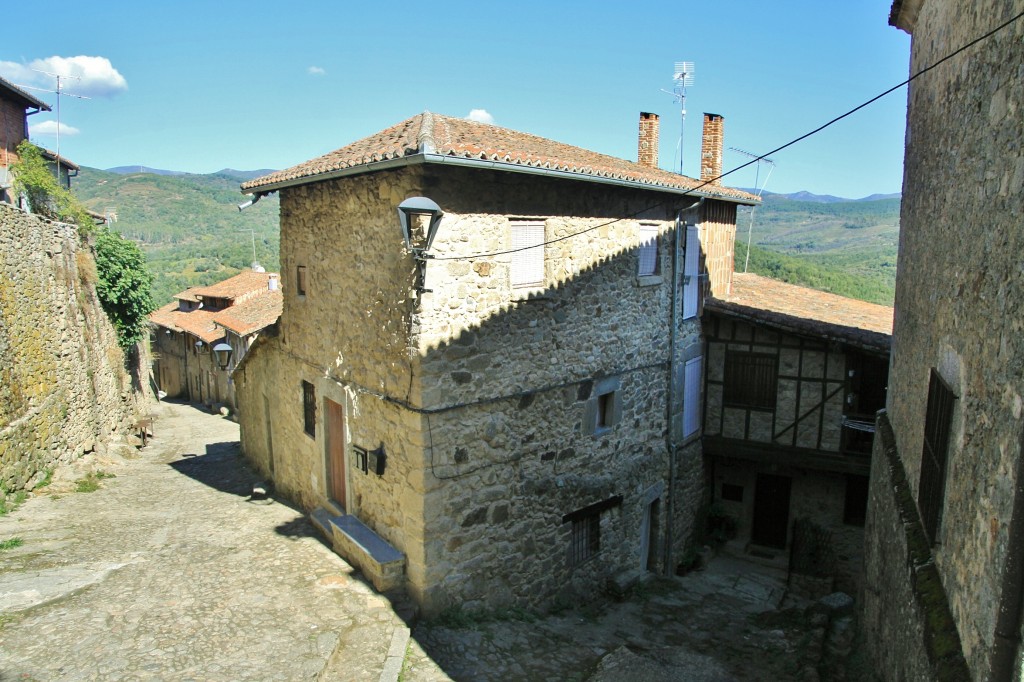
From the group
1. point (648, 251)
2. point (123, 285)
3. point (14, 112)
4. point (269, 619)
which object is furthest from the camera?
point (14, 112)

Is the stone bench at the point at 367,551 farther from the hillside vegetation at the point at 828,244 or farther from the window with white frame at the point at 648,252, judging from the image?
the hillside vegetation at the point at 828,244

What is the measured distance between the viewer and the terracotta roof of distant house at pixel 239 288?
27828 millimetres

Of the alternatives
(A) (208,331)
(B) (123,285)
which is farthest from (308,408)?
(A) (208,331)

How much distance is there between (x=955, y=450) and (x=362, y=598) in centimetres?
653

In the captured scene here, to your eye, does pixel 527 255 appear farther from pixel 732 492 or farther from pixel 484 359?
pixel 732 492

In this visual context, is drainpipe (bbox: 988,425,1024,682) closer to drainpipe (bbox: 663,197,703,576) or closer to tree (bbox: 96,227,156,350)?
drainpipe (bbox: 663,197,703,576)

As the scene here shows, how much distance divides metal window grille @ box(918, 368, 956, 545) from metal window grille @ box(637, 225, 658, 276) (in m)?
5.48

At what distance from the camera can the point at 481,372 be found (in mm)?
8367

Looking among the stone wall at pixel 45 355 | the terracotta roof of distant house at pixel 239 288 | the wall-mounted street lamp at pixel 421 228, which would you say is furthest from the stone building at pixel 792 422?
the terracotta roof of distant house at pixel 239 288

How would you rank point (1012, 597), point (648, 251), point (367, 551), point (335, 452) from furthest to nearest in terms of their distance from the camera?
point (648, 251) → point (335, 452) → point (367, 551) → point (1012, 597)

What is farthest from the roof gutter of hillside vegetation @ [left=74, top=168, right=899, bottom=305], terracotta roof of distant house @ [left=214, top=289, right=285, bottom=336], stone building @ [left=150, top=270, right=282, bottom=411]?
hillside vegetation @ [left=74, top=168, right=899, bottom=305]

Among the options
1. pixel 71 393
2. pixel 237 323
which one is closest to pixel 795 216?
pixel 237 323

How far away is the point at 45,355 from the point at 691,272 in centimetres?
1268

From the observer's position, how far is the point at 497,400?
861 cm
